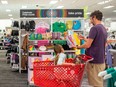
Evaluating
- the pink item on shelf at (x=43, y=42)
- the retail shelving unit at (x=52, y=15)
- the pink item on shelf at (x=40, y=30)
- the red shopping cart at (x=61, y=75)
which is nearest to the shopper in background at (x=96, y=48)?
the red shopping cart at (x=61, y=75)

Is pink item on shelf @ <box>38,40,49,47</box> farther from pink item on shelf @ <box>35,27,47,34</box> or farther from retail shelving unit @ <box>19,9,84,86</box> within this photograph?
retail shelving unit @ <box>19,9,84,86</box>

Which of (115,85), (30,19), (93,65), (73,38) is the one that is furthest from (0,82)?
(115,85)

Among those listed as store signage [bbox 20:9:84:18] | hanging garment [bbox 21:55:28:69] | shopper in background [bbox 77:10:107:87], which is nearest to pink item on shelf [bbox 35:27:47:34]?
store signage [bbox 20:9:84:18]

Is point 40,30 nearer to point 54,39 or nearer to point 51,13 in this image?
point 54,39

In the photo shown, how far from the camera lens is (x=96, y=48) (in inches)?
141

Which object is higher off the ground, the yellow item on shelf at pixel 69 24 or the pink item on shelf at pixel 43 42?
the yellow item on shelf at pixel 69 24

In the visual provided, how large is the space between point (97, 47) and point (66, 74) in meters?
0.76

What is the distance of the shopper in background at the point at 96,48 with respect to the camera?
353 cm

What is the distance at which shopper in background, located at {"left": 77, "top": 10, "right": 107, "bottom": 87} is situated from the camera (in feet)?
11.6

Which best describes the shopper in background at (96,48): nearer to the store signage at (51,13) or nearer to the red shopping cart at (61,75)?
the red shopping cart at (61,75)

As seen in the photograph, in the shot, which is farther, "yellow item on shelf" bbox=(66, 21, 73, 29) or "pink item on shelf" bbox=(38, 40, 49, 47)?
"yellow item on shelf" bbox=(66, 21, 73, 29)

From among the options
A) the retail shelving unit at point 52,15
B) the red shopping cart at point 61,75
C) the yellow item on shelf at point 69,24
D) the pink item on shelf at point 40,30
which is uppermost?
the retail shelving unit at point 52,15

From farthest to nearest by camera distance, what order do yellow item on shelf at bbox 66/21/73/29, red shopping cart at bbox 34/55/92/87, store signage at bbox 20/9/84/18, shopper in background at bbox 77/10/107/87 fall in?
store signage at bbox 20/9/84/18 → yellow item on shelf at bbox 66/21/73/29 → shopper in background at bbox 77/10/107/87 → red shopping cart at bbox 34/55/92/87

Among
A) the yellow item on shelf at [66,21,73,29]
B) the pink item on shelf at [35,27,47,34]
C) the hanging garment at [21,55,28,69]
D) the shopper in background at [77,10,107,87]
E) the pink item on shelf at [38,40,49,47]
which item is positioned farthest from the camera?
the hanging garment at [21,55,28,69]
